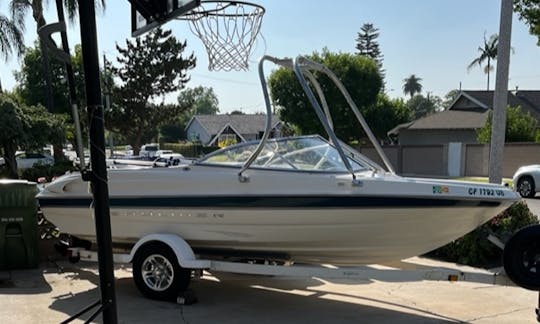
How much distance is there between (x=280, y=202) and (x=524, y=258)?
2.30m

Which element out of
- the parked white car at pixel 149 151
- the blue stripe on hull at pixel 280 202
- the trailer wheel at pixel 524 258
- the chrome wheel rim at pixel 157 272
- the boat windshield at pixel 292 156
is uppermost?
the boat windshield at pixel 292 156

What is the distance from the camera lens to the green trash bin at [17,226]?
293 inches

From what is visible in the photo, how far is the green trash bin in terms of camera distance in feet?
24.4

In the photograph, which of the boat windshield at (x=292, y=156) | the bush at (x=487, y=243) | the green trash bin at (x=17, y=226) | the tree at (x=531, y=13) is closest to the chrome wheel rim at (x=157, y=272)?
the boat windshield at (x=292, y=156)

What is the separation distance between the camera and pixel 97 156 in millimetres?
3322

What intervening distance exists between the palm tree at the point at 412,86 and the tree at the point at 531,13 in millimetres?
127891

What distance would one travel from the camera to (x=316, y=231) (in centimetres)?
546

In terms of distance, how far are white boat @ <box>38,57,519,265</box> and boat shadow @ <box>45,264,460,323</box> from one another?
0.54 m

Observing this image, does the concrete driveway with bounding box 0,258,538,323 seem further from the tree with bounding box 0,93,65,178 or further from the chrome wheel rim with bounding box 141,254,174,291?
the tree with bounding box 0,93,65,178

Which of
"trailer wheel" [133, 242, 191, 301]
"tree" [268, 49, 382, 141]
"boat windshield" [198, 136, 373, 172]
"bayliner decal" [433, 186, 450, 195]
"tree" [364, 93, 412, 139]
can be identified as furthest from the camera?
"tree" [364, 93, 412, 139]

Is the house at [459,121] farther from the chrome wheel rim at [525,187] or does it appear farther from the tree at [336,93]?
the chrome wheel rim at [525,187]

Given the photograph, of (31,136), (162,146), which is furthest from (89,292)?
(162,146)

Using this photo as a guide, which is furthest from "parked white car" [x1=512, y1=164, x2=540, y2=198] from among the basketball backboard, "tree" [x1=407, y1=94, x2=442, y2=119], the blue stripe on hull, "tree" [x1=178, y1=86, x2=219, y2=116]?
"tree" [x1=178, y1=86, x2=219, y2=116]

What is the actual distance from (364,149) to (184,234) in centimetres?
2566
